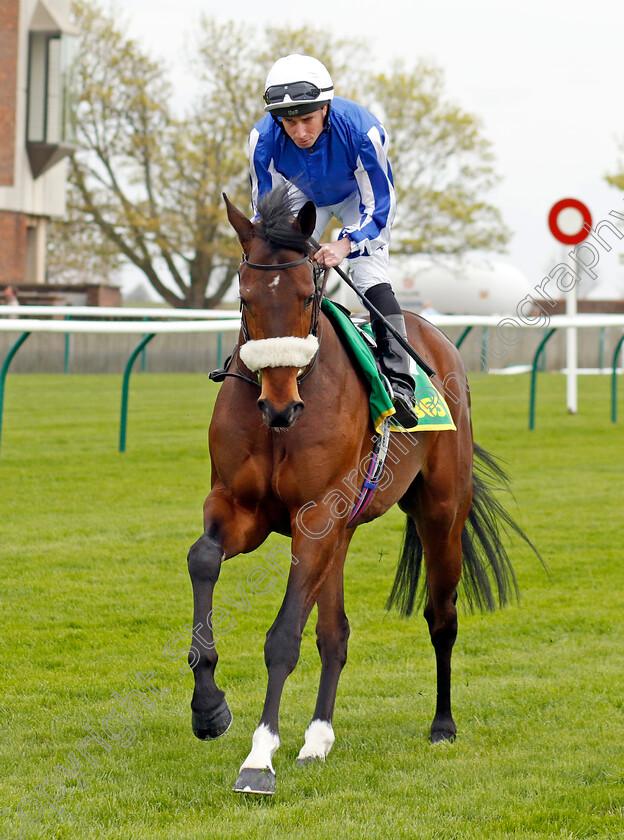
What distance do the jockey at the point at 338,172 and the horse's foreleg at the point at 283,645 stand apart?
2.68 feet

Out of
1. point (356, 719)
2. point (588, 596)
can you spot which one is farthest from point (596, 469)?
point (356, 719)

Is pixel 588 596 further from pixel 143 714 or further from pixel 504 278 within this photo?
pixel 504 278

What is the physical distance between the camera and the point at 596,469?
11.1m

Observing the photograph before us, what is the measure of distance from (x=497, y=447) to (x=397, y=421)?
8316 millimetres

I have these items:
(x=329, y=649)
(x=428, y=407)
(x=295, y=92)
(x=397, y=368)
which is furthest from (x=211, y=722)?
(x=295, y=92)

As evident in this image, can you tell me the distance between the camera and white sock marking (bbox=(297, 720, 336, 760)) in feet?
12.7

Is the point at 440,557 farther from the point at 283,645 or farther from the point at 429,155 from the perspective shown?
the point at 429,155

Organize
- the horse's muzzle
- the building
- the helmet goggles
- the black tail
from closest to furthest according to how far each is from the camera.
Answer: the horse's muzzle
the helmet goggles
the black tail
the building

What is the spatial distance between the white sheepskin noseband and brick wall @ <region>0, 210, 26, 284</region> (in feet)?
92.9

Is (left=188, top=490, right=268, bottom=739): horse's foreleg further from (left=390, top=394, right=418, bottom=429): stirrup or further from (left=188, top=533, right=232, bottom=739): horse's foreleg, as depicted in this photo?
(left=390, top=394, right=418, bottom=429): stirrup

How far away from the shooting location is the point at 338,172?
4.12 m

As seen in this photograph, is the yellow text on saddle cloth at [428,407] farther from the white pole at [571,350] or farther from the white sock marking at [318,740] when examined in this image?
the white pole at [571,350]

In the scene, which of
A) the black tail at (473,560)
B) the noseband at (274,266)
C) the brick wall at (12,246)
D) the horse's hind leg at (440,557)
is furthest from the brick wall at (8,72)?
the noseband at (274,266)

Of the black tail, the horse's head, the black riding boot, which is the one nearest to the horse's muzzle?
the horse's head
